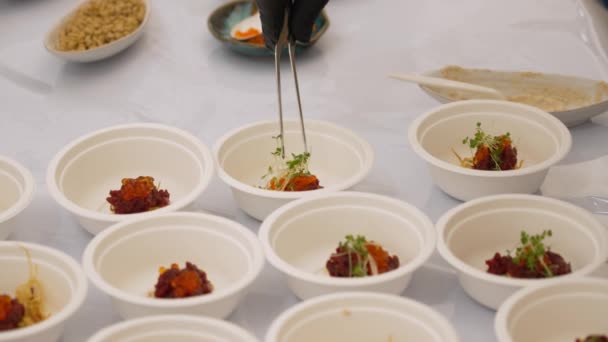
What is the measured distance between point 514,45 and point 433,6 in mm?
424

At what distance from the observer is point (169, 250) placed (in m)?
2.10

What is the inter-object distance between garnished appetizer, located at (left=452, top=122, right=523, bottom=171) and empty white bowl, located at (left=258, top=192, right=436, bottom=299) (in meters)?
0.35

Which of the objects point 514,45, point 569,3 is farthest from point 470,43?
point 569,3

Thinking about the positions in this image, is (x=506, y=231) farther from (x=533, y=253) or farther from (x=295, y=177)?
(x=295, y=177)

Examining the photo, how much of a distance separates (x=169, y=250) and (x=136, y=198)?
0.63 ft

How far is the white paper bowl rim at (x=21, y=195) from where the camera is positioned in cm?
209

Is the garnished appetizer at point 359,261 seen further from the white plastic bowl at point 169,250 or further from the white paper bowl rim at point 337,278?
the white plastic bowl at point 169,250

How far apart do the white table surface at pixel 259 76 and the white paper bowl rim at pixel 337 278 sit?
236 mm

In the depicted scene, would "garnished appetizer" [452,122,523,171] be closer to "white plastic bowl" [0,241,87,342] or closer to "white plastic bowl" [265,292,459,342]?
"white plastic bowl" [265,292,459,342]

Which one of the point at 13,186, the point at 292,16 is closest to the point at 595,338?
the point at 292,16

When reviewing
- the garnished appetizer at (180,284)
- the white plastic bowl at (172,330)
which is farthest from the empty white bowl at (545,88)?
the white plastic bowl at (172,330)

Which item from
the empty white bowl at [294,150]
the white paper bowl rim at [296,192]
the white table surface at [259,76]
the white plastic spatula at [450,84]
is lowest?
the white table surface at [259,76]

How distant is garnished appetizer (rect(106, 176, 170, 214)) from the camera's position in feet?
7.21

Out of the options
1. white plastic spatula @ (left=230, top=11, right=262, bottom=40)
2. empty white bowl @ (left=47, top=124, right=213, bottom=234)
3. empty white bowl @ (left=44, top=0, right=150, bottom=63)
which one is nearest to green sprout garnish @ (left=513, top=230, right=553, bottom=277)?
empty white bowl @ (left=47, top=124, right=213, bottom=234)
